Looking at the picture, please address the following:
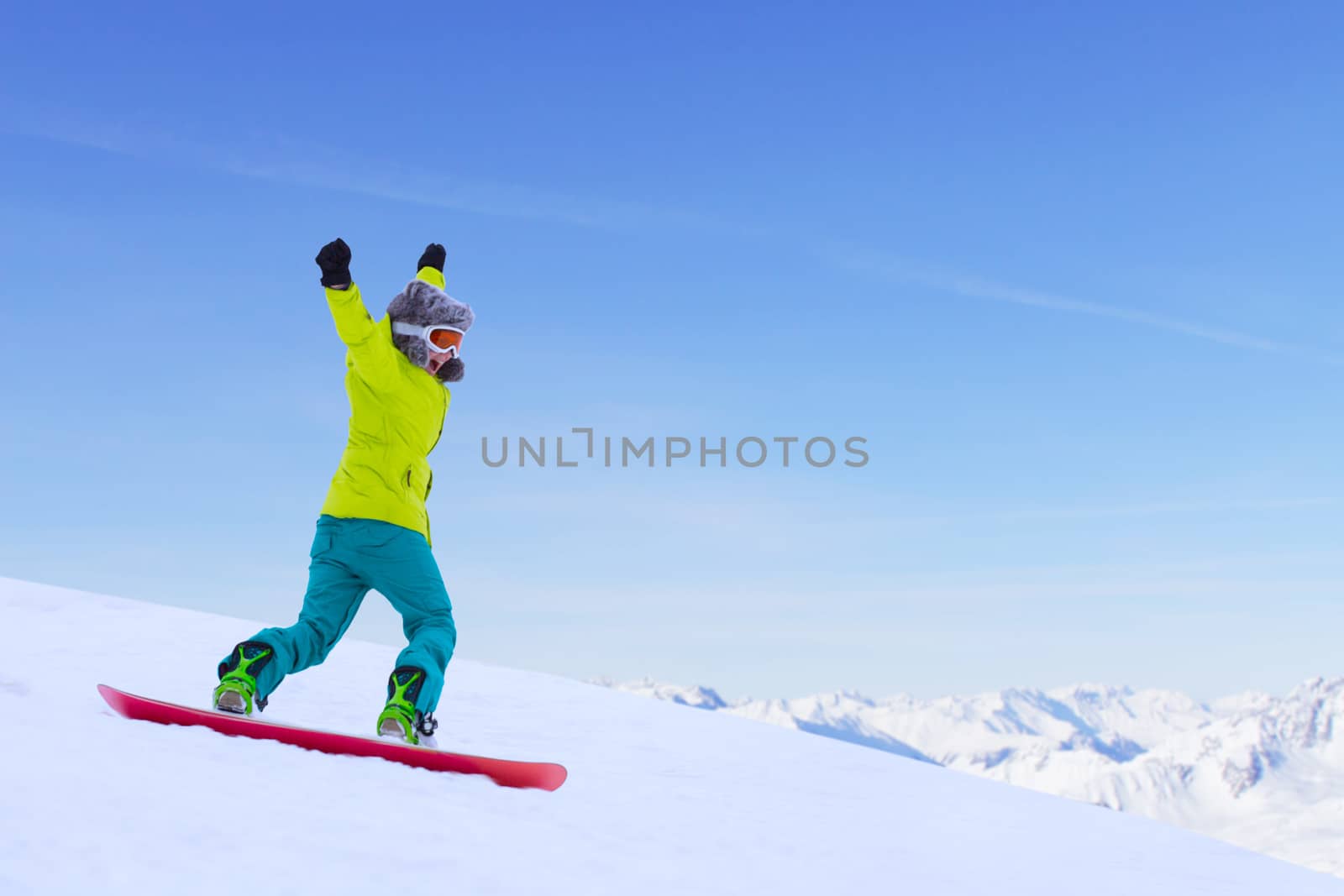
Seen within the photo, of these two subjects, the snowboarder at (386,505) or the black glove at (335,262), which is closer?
the black glove at (335,262)

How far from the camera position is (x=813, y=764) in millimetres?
5988

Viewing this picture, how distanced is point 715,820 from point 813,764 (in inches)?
72.5

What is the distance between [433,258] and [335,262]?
1086 mm

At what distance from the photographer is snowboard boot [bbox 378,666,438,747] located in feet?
13.5

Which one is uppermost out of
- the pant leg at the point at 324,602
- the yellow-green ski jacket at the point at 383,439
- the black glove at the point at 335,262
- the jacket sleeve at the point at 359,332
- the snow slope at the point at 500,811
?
the black glove at the point at 335,262

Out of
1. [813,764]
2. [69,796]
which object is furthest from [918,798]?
[69,796]

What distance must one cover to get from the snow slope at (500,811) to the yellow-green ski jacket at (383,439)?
43.0 inches

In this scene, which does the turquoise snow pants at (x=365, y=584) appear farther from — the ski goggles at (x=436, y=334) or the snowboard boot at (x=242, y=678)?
the ski goggles at (x=436, y=334)

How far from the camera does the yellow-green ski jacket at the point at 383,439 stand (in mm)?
4488

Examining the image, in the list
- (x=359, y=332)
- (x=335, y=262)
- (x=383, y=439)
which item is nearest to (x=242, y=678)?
(x=383, y=439)

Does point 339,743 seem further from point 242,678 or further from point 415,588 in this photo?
point 415,588

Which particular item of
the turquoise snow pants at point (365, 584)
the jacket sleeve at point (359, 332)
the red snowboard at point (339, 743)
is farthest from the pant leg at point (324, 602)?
the jacket sleeve at point (359, 332)

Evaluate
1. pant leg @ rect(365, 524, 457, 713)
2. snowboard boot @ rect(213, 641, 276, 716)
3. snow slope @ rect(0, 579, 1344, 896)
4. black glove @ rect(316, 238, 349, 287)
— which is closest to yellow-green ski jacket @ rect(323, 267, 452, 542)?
pant leg @ rect(365, 524, 457, 713)

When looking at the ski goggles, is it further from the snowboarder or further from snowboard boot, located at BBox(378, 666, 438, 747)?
snowboard boot, located at BBox(378, 666, 438, 747)
